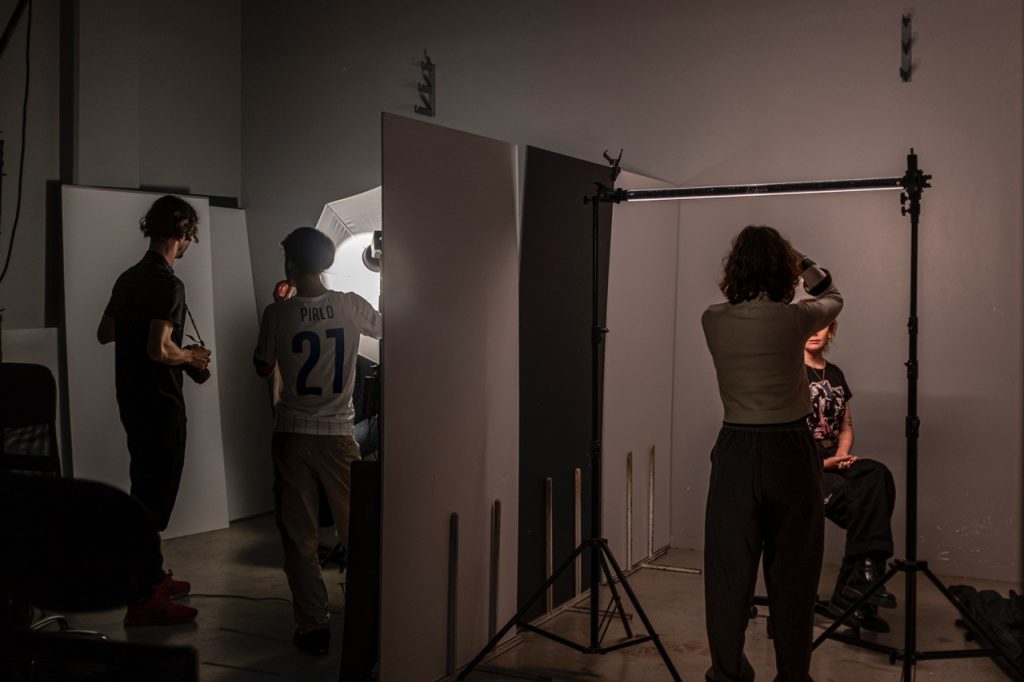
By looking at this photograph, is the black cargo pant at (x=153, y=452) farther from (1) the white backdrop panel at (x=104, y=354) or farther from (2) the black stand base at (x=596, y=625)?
(2) the black stand base at (x=596, y=625)

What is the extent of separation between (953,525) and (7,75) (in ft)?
16.7

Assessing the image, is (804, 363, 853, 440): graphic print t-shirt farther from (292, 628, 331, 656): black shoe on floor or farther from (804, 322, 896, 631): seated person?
(292, 628, 331, 656): black shoe on floor

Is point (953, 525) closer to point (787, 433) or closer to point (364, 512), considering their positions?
point (787, 433)

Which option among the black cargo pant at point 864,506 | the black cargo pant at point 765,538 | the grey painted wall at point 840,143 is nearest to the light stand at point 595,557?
the black cargo pant at point 765,538

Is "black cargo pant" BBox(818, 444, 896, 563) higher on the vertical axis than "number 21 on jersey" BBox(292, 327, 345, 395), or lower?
lower

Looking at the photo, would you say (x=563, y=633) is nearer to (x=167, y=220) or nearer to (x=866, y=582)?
(x=866, y=582)

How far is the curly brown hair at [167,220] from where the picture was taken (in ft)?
11.8

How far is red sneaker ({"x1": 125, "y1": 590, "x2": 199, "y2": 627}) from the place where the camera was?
358cm

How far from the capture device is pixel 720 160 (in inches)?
186

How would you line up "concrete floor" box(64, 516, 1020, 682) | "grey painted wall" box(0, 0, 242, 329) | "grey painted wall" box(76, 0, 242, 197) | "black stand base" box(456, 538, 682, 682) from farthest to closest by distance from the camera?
1. "grey painted wall" box(76, 0, 242, 197)
2. "grey painted wall" box(0, 0, 242, 329)
3. "concrete floor" box(64, 516, 1020, 682)
4. "black stand base" box(456, 538, 682, 682)

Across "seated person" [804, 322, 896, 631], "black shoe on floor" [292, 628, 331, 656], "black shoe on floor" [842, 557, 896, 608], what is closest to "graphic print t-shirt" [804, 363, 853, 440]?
"seated person" [804, 322, 896, 631]

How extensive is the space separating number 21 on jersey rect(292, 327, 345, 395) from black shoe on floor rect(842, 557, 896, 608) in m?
2.16

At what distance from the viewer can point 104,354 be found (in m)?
4.77

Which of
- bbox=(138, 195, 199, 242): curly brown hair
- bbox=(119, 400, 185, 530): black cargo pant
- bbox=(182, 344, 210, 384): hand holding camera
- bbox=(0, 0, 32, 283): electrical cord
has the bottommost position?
bbox=(119, 400, 185, 530): black cargo pant
